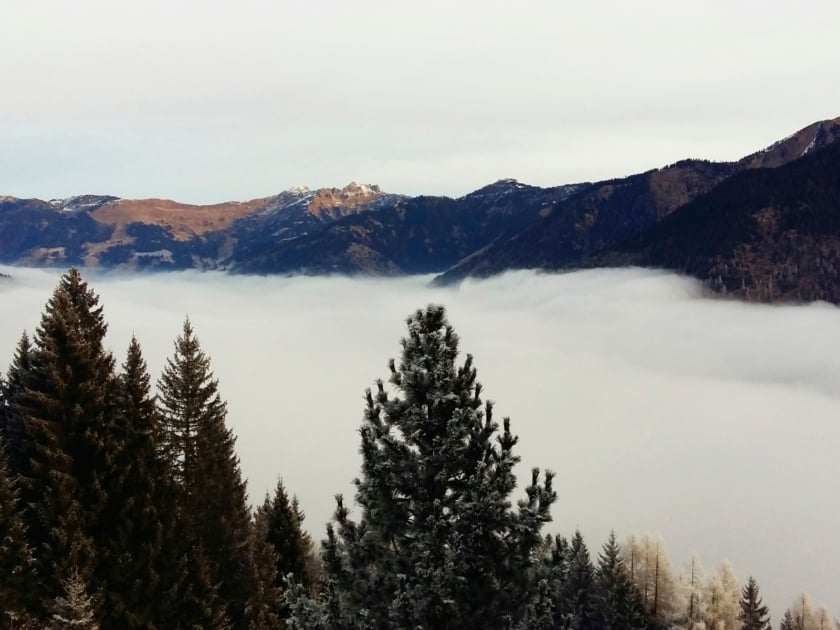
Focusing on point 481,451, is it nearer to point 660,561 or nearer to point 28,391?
point 28,391

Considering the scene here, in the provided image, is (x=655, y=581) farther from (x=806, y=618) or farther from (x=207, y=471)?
(x=207, y=471)

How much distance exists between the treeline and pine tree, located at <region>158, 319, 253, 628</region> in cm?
10

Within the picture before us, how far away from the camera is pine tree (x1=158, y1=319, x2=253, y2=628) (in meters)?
34.4

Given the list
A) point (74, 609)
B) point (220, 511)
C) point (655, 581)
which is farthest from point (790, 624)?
point (74, 609)

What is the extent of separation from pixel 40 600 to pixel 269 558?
1620cm

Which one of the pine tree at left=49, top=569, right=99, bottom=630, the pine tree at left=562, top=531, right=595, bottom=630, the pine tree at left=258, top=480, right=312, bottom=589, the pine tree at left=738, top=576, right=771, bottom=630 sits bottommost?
the pine tree at left=738, top=576, right=771, bottom=630

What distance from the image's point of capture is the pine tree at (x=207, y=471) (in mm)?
34438

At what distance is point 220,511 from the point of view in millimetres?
35094

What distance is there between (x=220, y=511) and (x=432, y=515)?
86.4ft

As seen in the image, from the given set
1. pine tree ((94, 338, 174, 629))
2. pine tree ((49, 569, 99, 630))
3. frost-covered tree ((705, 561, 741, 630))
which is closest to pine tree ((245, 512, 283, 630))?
pine tree ((94, 338, 174, 629))

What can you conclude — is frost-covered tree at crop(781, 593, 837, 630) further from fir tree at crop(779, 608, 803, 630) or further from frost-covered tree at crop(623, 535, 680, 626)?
frost-covered tree at crop(623, 535, 680, 626)

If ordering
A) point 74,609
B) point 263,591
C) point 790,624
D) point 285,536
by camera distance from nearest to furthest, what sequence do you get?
point 74,609, point 263,591, point 285,536, point 790,624

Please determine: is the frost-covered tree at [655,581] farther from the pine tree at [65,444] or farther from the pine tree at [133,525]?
the pine tree at [65,444]

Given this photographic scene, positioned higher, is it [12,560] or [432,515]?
[432,515]
